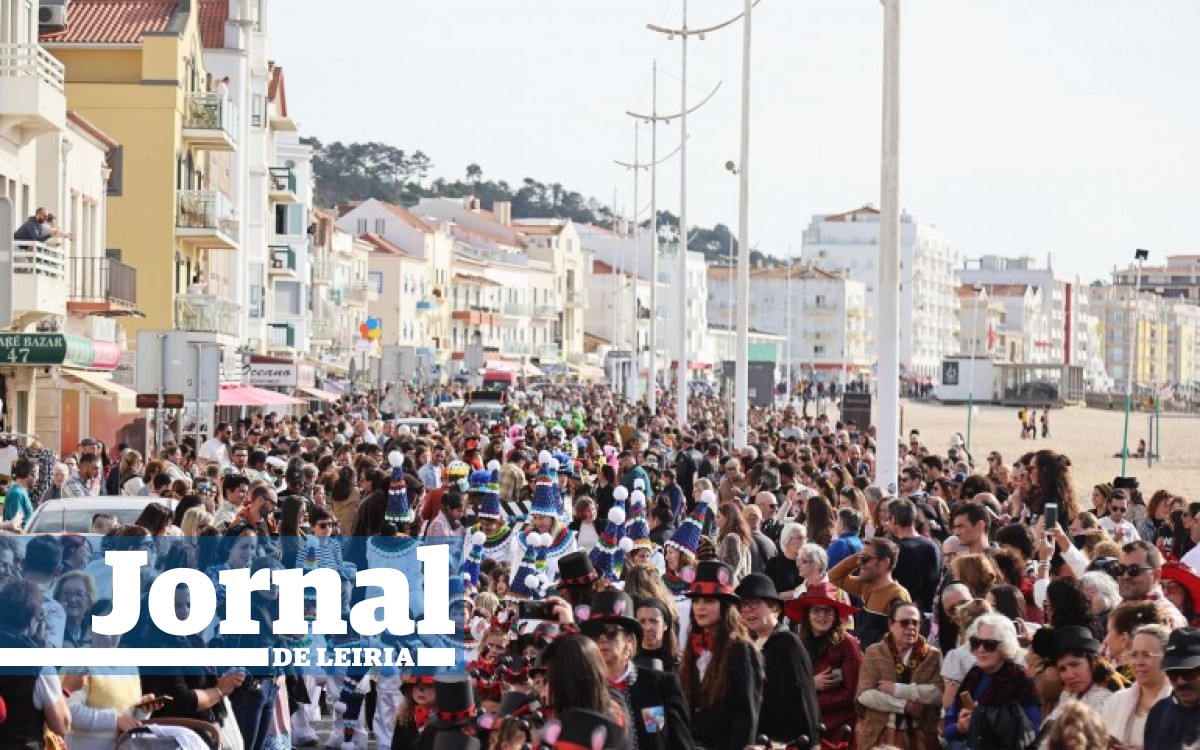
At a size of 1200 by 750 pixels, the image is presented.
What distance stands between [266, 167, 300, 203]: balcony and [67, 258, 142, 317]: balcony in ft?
92.9

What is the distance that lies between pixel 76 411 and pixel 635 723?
28.7 m

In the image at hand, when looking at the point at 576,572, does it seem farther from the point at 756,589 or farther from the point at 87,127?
the point at 87,127

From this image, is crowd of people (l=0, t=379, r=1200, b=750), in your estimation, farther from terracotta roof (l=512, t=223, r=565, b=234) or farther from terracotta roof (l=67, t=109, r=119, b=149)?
terracotta roof (l=512, t=223, r=565, b=234)

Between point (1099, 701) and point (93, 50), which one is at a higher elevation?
point (93, 50)

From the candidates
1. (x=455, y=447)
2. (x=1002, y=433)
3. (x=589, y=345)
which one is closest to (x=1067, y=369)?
(x=589, y=345)

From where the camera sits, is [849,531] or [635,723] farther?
[849,531]

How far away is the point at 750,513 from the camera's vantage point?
16.5 meters

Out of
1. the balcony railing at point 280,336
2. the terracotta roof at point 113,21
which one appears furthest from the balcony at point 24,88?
the balcony railing at point 280,336

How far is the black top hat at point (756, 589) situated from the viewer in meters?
10.2

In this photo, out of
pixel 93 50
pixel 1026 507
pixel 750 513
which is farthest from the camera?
pixel 93 50

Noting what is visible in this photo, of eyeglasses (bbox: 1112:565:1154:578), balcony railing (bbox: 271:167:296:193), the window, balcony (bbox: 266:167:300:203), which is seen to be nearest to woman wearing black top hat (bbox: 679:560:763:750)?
eyeglasses (bbox: 1112:565:1154:578)

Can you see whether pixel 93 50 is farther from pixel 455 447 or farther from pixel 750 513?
pixel 750 513

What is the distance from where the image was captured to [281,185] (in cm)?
6931

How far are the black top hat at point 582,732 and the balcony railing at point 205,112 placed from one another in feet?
136
